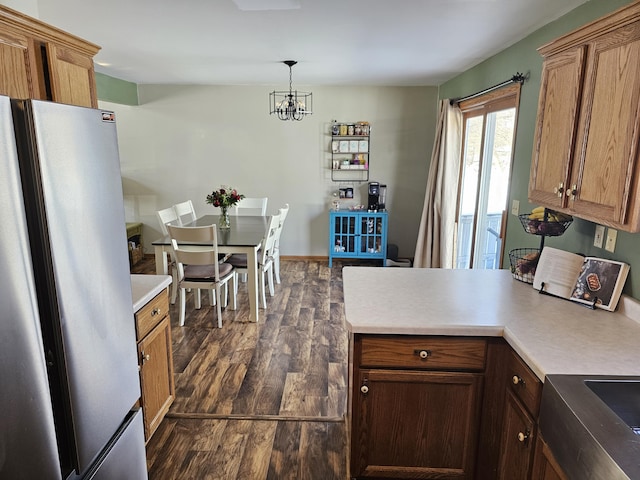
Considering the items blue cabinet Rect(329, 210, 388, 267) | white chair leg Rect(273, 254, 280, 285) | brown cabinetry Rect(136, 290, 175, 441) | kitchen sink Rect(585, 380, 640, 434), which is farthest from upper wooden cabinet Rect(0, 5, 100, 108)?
blue cabinet Rect(329, 210, 388, 267)

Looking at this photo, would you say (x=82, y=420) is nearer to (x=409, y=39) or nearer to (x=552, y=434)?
(x=552, y=434)

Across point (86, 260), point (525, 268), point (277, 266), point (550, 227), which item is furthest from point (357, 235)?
point (86, 260)

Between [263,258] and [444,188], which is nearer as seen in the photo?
[263,258]

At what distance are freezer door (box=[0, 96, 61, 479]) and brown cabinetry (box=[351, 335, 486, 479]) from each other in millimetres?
1097

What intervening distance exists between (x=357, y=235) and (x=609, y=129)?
4.27 metres

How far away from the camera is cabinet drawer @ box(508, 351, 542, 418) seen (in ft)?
4.75

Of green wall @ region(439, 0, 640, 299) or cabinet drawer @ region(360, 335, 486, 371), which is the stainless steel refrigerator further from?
green wall @ region(439, 0, 640, 299)

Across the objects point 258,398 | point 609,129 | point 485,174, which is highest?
point 609,129

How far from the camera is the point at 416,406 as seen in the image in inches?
70.4

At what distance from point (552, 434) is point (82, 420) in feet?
4.79

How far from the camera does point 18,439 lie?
1.04 metres

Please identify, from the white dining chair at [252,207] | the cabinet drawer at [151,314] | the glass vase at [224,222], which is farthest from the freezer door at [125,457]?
the white dining chair at [252,207]

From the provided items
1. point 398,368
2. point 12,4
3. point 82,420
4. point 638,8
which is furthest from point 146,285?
point 638,8

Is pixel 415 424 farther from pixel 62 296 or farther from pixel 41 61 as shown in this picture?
pixel 41 61
